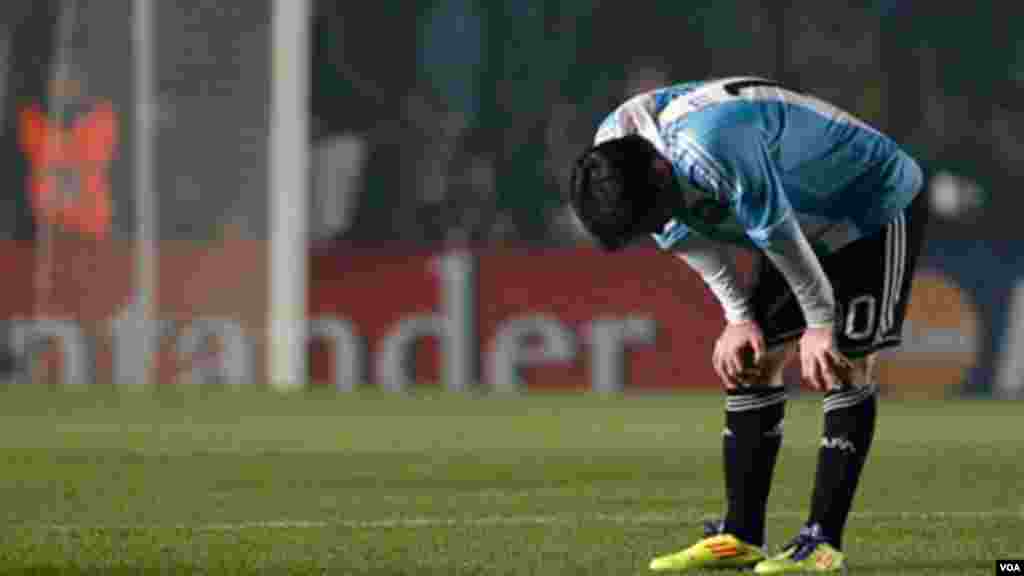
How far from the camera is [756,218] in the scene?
7797mm

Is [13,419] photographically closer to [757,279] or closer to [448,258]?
[448,258]

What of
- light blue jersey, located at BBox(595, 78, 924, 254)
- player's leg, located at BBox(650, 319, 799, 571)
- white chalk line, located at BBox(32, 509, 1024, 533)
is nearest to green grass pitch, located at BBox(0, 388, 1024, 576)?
white chalk line, located at BBox(32, 509, 1024, 533)

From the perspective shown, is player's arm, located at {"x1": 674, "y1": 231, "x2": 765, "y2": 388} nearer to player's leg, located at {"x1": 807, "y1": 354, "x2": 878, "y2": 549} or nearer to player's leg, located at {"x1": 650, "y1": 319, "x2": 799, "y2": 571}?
player's leg, located at {"x1": 650, "y1": 319, "x2": 799, "y2": 571}

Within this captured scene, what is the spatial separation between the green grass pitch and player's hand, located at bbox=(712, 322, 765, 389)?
2.15ft

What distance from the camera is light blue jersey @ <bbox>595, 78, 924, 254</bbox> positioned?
25.5ft

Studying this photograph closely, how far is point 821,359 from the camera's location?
8.04 m

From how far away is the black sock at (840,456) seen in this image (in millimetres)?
8500

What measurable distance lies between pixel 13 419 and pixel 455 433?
2.96 meters

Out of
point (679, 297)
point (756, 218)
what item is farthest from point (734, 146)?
point (679, 297)

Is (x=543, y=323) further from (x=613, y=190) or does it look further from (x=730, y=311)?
(x=613, y=190)

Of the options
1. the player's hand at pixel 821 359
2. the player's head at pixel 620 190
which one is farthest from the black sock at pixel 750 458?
the player's head at pixel 620 190

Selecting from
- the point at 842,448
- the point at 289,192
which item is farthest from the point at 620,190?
the point at 289,192

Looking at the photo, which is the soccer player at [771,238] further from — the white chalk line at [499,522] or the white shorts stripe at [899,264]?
the white chalk line at [499,522]

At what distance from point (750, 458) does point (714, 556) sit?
0.34 meters
